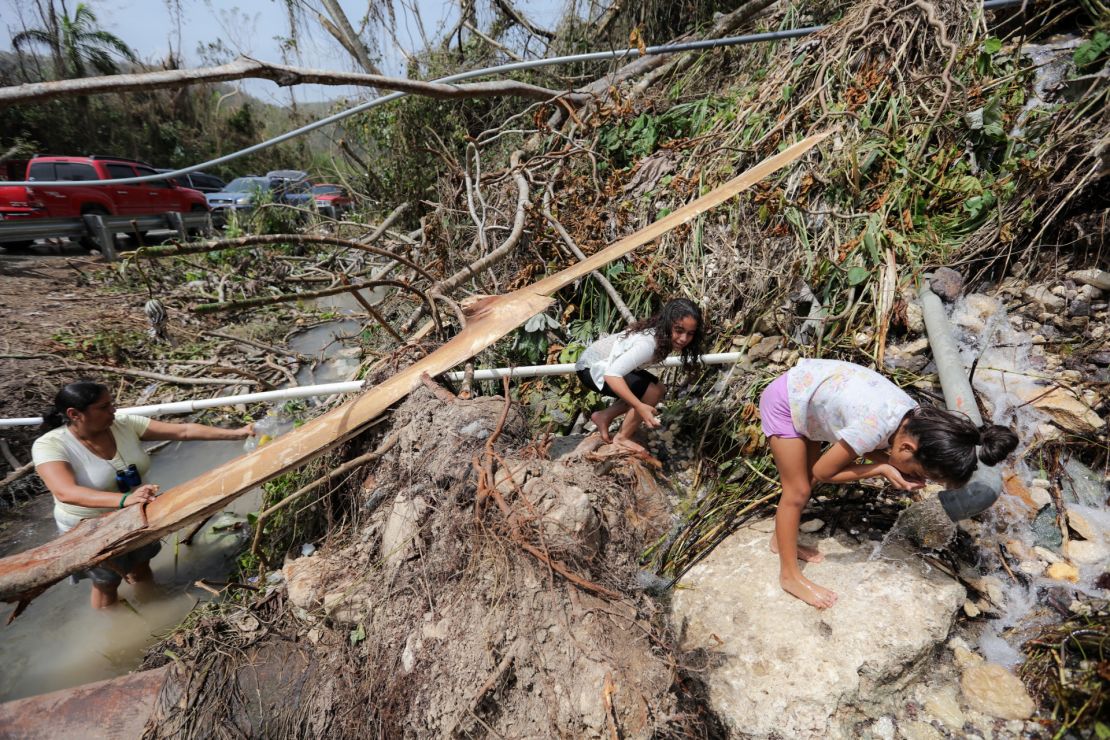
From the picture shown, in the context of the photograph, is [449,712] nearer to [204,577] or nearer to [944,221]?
[204,577]

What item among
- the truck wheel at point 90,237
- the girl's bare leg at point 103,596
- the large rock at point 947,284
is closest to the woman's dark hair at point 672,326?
the large rock at point 947,284

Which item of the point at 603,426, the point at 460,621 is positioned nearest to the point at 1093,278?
the point at 603,426

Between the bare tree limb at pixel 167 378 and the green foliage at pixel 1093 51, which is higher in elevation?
the green foliage at pixel 1093 51

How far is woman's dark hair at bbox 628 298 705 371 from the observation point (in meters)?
2.62

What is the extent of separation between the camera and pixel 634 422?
3.04m

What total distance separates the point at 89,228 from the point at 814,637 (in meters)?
9.46

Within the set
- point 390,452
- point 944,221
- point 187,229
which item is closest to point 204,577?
point 390,452

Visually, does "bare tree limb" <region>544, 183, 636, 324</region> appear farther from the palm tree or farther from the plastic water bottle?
the palm tree

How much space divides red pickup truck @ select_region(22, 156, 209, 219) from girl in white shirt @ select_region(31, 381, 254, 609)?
639 cm

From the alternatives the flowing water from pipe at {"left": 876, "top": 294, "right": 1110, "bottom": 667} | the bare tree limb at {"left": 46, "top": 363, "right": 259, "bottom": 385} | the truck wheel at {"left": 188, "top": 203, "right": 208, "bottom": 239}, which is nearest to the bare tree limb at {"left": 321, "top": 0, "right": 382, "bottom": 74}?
the truck wheel at {"left": 188, "top": 203, "right": 208, "bottom": 239}

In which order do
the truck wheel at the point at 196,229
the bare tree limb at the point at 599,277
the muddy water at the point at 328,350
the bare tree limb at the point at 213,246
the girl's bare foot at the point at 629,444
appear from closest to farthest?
the bare tree limb at the point at 213,246 → the girl's bare foot at the point at 629,444 → the bare tree limb at the point at 599,277 → the muddy water at the point at 328,350 → the truck wheel at the point at 196,229

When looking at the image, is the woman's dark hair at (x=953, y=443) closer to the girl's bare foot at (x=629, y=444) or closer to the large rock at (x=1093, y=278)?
the girl's bare foot at (x=629, y=444)

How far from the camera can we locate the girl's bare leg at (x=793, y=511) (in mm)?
2016

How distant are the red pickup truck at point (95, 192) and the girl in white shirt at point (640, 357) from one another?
7.76 meters
